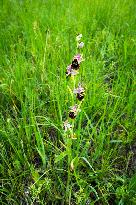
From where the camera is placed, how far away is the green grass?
5.44 ft

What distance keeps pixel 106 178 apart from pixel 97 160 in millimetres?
131

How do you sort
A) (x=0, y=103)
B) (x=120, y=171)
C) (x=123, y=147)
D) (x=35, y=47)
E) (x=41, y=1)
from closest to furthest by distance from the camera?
1. (x=120, y=171)
2. (x=123, y=147)
3. (x=0, y=103)
4. (x=35, y=47)
5. (x=41, y=1)

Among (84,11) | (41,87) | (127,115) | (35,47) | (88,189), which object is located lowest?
(88,189)

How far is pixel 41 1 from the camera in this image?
4.21 metres

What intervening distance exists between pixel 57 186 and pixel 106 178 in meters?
0.27

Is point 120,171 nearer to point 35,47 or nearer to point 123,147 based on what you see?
point 123,147

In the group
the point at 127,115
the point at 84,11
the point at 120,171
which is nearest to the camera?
the point at 120,171

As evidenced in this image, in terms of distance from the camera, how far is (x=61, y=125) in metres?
1.68

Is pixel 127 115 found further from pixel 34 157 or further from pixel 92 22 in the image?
pixel 92 22

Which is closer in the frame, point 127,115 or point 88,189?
point 88,189

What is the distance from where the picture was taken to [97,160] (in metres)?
1.82

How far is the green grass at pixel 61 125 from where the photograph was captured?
166cm

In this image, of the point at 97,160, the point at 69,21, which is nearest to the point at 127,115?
the point at 97,160

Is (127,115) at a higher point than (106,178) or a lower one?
higher
